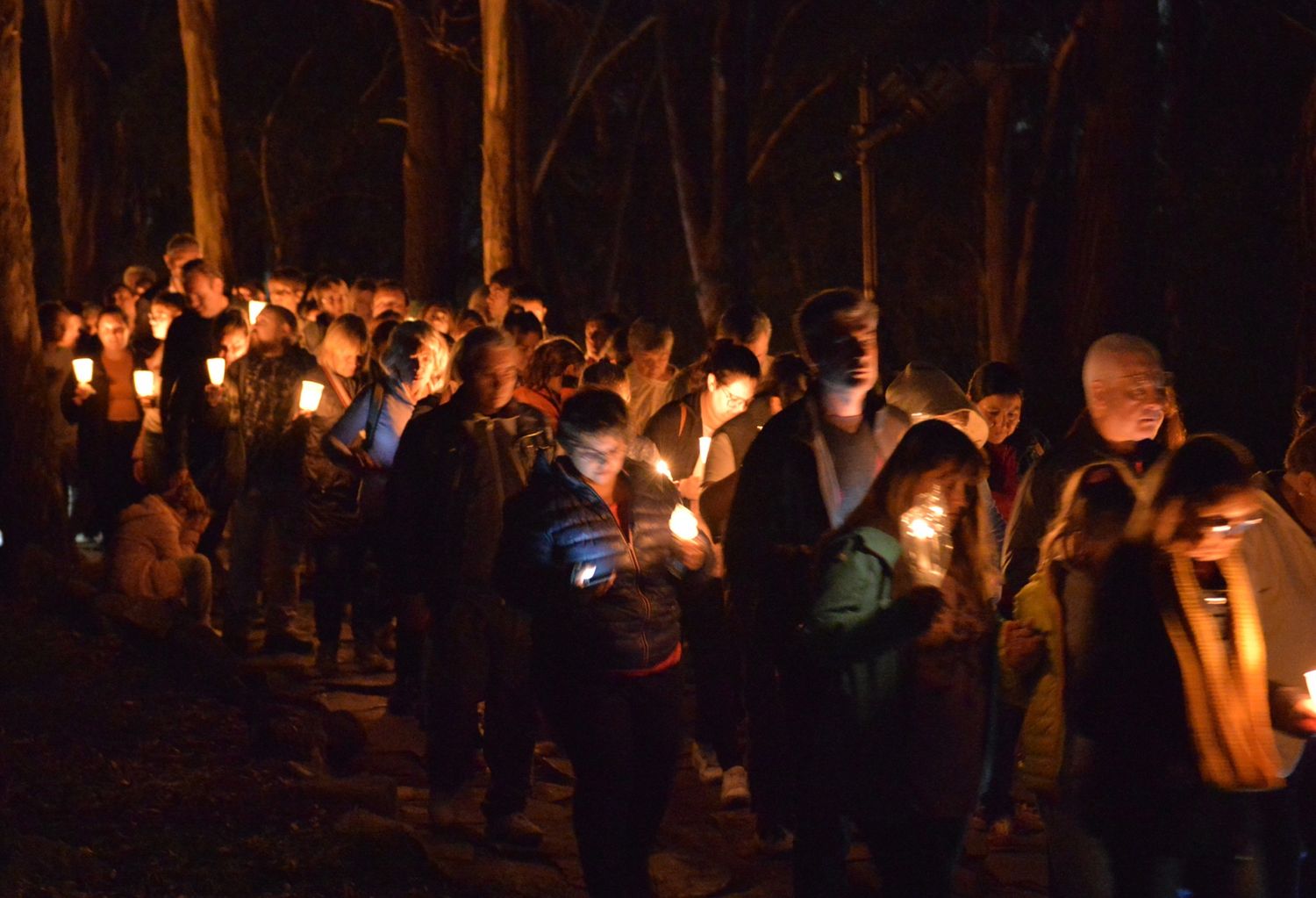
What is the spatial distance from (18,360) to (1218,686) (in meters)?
9.38

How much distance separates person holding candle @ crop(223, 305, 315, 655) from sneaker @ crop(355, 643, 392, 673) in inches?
14.8

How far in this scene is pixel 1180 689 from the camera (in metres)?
4.18

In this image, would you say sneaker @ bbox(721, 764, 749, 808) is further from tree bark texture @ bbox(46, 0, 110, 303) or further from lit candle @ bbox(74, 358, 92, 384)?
tree bark texture @ bbox(46, 0, 110, 303)

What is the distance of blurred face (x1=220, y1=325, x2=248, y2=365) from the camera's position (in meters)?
10.3

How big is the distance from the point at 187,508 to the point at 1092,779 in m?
6.87

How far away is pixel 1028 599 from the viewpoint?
4.62m

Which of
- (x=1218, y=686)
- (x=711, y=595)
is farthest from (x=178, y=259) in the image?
(x=1218, y=686)

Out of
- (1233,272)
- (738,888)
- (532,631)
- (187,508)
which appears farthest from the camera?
(1233,272)

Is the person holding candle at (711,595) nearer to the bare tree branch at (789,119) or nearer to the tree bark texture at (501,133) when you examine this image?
the tree bark texture at (501,133)

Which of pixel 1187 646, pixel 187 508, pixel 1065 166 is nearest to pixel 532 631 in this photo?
pixel 1187 646

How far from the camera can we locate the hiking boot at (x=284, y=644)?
1004 centimetres

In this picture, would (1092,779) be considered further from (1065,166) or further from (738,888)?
(1065,166)

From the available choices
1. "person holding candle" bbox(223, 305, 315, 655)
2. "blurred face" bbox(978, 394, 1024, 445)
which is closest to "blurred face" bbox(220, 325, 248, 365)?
"person holding candle" bbox(223, 305, 315, 655)

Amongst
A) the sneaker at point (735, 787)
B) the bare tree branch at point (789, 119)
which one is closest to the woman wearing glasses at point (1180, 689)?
the sneaker at point (735, 787)
